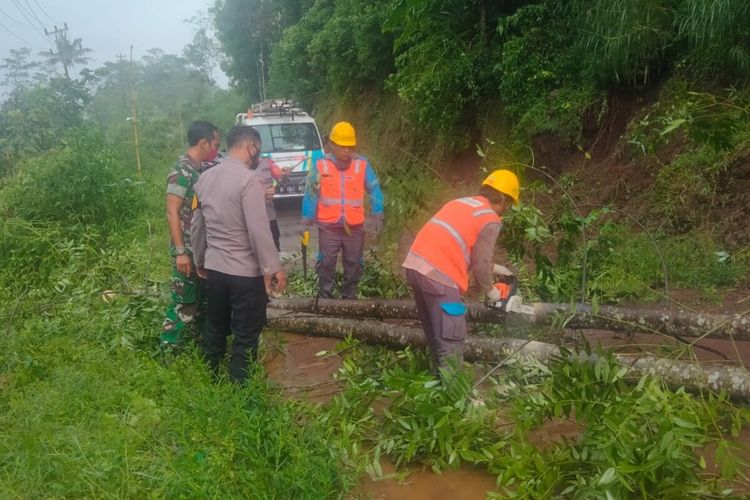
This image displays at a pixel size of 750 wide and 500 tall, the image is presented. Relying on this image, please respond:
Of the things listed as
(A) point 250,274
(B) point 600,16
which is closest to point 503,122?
(B) point 600,16

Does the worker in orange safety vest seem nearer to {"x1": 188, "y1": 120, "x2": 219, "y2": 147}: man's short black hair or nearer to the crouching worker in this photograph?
{"x1": 188, "y1": 120, "x2": 219, "y2": 147}: man's short black hair

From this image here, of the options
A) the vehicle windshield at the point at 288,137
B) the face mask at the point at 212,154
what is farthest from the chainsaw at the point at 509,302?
the vehicle windshield at the point at 288,137

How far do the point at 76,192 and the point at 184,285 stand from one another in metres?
4.43

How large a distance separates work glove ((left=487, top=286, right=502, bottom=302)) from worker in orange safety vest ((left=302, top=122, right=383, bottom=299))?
200cm

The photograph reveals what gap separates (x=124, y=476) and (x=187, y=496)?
0.37 metres

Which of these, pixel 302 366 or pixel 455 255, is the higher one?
pixel 455 255

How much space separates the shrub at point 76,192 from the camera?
7.68 meters

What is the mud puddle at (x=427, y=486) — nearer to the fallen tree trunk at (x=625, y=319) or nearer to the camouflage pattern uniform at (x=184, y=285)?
the fallen tree trunk at (x=625, y=319)

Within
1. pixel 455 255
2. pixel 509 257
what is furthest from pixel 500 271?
pixel 455 255

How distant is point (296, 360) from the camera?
4750mm

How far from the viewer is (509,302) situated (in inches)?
152

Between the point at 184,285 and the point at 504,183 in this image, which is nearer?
the point at 504,183

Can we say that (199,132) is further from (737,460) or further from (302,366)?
(737,460)

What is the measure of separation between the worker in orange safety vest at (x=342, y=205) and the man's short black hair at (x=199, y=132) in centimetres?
126
